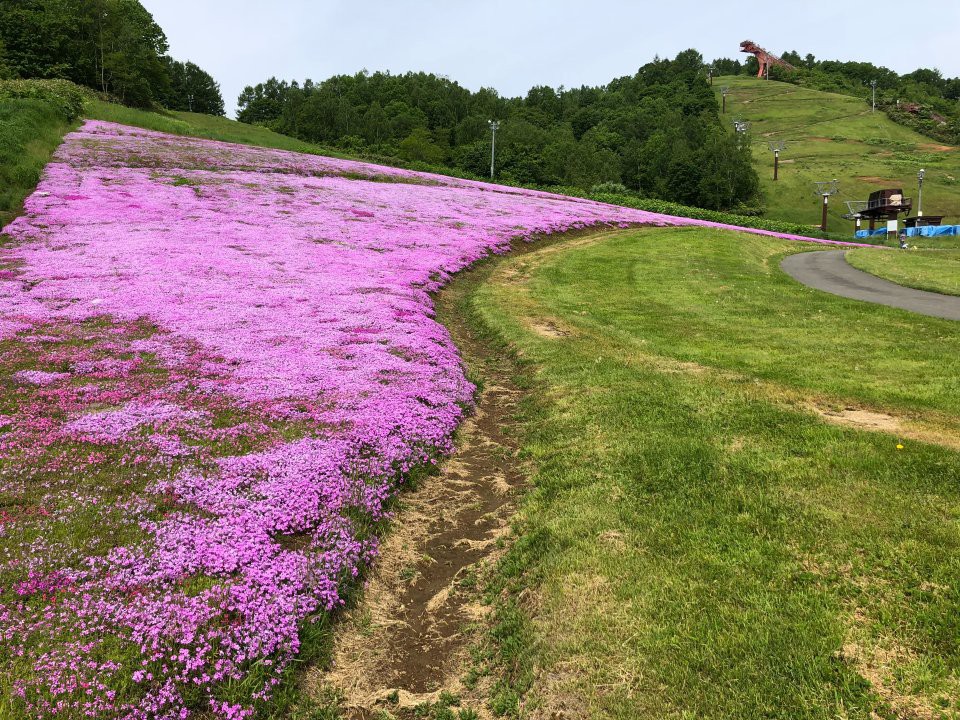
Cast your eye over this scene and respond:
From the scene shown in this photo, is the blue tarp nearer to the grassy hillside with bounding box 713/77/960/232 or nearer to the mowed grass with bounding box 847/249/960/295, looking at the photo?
the grassy hillside with bounding box 713/77/960/232

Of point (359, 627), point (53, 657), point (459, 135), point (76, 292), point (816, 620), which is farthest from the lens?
point (459, 135)

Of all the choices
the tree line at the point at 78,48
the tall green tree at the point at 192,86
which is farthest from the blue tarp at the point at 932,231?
the tall green tree at the point at 192,86

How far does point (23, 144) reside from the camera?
28906 millimetres

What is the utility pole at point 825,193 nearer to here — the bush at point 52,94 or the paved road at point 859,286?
the paved road at point 859,286

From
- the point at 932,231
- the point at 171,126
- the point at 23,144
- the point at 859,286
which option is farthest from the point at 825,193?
the point at 23,144

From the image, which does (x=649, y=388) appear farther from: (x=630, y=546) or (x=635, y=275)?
(x=635, y=275)

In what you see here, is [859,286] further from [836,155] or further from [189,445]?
[836,155]

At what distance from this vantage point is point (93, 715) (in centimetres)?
424

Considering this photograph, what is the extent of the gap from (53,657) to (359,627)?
2695mm

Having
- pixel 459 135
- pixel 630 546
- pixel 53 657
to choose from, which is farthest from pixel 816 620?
pixel 459 135

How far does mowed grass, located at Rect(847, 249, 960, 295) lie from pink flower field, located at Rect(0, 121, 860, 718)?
64.8ft

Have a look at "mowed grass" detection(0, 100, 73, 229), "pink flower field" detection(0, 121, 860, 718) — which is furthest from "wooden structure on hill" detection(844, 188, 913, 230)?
"mowed grass" detection(0, 100, 73, 229)

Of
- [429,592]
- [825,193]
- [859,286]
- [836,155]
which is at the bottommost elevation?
[429,592]

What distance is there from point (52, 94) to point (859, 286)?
185 feet
